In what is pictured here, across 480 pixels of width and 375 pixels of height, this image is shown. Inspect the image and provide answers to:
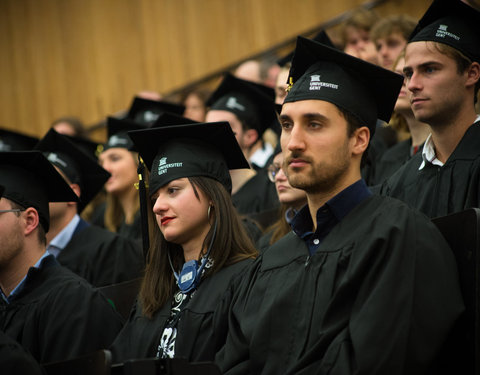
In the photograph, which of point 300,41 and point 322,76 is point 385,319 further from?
point 300,41

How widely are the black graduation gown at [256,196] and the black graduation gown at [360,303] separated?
2.64 m

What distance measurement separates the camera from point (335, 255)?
2.78 m

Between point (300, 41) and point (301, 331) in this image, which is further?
point (300, 41)

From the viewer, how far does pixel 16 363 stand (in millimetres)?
3014

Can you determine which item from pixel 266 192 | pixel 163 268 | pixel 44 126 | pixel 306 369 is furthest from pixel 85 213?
pixel 306 369

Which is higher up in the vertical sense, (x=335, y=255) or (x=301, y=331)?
(x=335, y=255)

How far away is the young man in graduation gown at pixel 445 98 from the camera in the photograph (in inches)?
137

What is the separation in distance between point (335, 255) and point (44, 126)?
9.42m

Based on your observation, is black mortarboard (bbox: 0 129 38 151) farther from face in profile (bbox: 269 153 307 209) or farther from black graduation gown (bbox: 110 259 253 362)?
black graduation gown (bbox: 110 259 253 362)

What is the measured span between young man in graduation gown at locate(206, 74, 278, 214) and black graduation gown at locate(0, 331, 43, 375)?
2815mm

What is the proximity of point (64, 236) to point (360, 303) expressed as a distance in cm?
336

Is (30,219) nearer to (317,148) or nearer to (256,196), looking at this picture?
(256,196)

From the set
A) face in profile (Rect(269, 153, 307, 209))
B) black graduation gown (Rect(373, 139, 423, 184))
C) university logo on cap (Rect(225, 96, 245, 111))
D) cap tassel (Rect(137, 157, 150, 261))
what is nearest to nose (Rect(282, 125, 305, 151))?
cap tassel (Rect(137, 157, 150, 261))

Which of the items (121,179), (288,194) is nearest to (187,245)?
(288,194)
